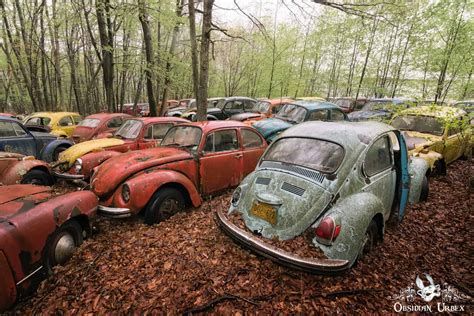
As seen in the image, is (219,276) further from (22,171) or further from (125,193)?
(22,171)

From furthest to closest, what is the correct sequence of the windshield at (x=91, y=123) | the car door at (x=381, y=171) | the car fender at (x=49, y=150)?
the windshield at (x=91, y=123), the car fender at (x=49, y=150), the car door at (x=381, y=171)

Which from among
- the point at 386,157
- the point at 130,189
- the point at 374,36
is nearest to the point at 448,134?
the point at 386,157

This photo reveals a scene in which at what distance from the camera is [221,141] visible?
5539mm

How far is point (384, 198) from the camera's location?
3.87 metres

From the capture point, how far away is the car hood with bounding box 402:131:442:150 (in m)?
6.45

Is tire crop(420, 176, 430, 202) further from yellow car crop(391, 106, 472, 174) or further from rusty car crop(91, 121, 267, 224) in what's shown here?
rusty car crop(91, 121, 267, 224)

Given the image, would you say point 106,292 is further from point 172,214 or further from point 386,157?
point 386,157

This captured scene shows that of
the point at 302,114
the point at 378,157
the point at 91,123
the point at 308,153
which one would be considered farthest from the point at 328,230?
the point at 91,123

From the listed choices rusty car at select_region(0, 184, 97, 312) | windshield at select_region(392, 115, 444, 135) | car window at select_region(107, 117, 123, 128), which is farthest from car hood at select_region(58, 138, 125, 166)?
windshield at select_region(392, 115, 444, 135)

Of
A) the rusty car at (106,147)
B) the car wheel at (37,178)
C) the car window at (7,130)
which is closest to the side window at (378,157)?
the rusty car at (106,147)

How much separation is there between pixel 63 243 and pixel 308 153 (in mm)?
3626

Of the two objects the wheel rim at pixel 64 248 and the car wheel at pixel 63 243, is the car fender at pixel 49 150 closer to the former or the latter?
the car wheel at pixel 63 243

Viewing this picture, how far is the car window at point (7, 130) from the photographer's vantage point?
6.67m

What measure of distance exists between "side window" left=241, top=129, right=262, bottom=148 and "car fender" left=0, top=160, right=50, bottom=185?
4820 millimetres
